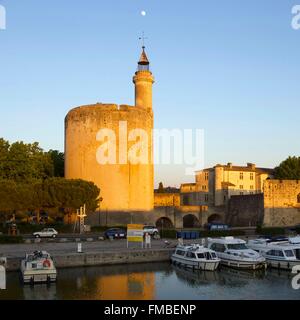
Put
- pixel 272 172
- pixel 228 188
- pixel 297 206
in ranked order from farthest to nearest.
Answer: pixel 272 172 < pixel 228 188 < pixel 297 206

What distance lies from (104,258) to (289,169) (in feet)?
155

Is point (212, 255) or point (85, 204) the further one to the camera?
point (85, 204)

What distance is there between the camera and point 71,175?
48.5m

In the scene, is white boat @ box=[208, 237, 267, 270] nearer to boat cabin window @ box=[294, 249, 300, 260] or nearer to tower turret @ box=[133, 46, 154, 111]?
boat cabin window @ box=[294, 249, 300, 260]

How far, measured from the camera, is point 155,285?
866 inches

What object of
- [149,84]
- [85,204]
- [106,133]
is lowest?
[85,204]

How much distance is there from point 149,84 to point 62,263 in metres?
31.7

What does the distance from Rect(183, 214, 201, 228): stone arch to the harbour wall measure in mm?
26947

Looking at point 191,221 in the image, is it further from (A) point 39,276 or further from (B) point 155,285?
(A) point 39,276

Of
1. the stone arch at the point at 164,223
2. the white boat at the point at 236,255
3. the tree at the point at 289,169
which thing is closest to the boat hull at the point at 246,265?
the white boat at the point at 236,255

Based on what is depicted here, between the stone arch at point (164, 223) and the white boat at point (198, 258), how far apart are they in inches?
1015

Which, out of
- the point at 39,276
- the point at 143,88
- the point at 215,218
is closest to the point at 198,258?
the point at 39,276
